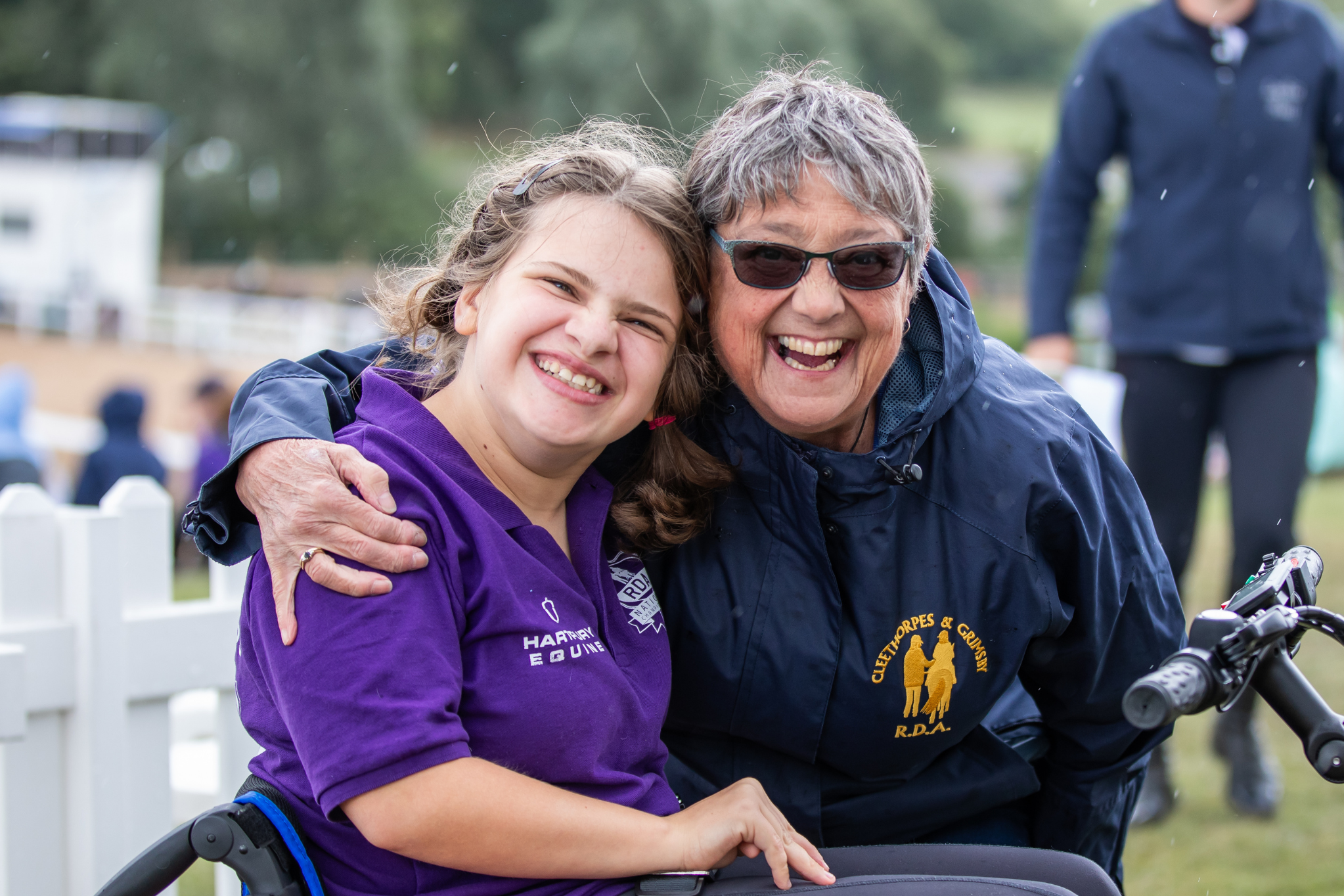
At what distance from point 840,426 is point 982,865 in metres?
0.76

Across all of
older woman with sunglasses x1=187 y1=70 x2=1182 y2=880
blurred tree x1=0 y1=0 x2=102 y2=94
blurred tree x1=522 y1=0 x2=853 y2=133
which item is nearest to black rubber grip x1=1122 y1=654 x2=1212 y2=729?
older woman with sunglasses x1=187 y1=70 x2=1182 y2=880

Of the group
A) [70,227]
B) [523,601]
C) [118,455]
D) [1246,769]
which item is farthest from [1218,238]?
[70,227]

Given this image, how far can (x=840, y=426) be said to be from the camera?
85.1 inches

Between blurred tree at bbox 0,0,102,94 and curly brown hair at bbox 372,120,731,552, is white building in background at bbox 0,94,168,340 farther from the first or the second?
curly brown hair at bbox 372,120,731,552

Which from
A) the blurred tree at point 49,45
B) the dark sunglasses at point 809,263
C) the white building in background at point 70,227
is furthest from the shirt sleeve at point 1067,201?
the blurred tree at point 49,45

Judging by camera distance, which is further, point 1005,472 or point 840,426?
point 840,426

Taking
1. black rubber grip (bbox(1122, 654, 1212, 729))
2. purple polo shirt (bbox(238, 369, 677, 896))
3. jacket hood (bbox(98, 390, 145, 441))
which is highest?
black rubber grip (bbox(1122, 654, 1212, 729))

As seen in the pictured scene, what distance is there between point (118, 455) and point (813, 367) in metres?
6.70

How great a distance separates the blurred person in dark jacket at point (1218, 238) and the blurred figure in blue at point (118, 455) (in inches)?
234

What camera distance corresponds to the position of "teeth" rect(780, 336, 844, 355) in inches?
77.5

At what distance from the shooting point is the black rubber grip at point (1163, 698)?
43.6 inches

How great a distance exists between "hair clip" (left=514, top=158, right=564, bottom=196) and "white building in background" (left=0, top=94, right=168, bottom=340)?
2096cm

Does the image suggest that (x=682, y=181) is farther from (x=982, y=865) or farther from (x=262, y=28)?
(x=262, y=28)

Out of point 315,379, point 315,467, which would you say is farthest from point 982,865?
point 315,379
